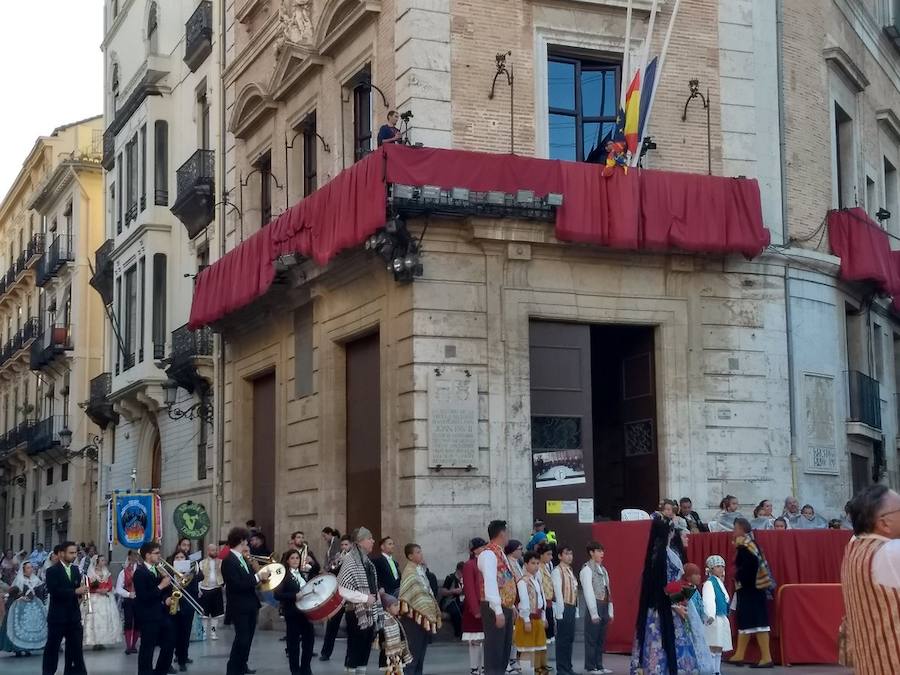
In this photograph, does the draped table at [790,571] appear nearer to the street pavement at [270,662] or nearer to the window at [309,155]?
the street pavement at [270,662]

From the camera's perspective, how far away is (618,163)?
21844mm

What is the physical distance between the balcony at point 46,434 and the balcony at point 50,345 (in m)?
2.11

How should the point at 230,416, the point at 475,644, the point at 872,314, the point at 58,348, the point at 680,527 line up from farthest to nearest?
the point at 58,348 → the point at 230,416 → the point at 872,314 → the point at 680,527 → the point at 475,644

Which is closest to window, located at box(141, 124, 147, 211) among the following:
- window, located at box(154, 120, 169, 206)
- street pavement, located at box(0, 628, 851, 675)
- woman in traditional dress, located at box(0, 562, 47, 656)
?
window, located at box(154, 120, 169, 206)

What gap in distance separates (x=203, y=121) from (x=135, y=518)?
1027 cm

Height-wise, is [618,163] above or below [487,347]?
above

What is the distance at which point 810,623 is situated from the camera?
1712 cm

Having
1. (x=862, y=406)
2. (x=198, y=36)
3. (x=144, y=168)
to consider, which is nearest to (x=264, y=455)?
(x=198, y=36)

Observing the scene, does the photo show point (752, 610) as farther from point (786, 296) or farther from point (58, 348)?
point (58, 348)

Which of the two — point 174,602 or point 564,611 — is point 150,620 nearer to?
point 174,602

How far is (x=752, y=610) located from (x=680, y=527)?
7.41ft

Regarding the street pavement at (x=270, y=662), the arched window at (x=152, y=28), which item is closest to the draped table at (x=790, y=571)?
the street pavement at (x=270, y=662)

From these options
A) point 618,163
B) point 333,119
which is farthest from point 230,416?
point 618,163

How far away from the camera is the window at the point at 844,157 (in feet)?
88.5
